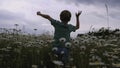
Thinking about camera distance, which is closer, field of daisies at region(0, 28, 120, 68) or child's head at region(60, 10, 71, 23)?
field of daisies at region(0, 28, 120, 68)

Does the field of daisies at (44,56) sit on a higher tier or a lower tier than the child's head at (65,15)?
lower

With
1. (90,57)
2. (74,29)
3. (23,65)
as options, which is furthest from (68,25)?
(23,65)

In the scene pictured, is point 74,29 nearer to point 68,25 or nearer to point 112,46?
point 68,25

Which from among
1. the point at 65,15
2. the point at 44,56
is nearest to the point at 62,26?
the point at 65,15

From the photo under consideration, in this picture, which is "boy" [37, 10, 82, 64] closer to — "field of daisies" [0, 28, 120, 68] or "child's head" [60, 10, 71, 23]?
"child's head" [60, 10, 71, 23]

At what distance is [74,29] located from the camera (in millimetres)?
9719

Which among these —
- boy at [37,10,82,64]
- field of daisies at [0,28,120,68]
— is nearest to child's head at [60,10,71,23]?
boy at [37,10,82,64]

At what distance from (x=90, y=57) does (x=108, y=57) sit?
0.44m

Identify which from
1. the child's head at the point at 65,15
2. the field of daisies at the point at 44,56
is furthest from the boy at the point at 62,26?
the field of daisies at the point at 44,56

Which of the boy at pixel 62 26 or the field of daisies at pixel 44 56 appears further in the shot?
the boy at pixel 62 26

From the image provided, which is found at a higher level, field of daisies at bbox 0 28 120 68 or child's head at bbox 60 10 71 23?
child's head at bbox 60 10 71 23

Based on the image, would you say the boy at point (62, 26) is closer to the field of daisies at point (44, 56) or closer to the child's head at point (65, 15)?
the child's head at point (65, 15)

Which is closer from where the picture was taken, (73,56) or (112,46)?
(73,56)

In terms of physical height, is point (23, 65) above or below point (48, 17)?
below
